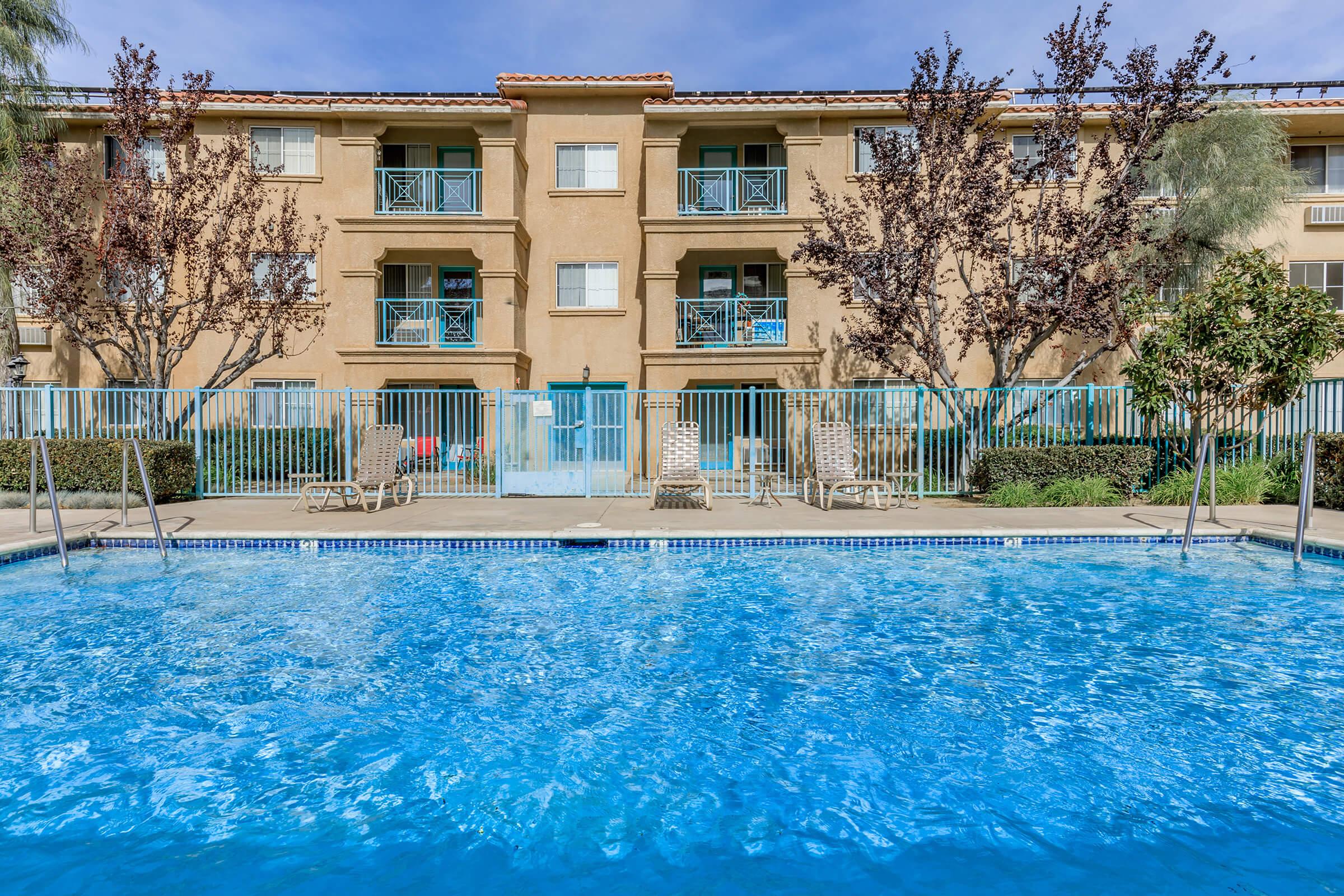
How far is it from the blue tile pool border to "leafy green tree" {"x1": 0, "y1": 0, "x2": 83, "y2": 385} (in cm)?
1232

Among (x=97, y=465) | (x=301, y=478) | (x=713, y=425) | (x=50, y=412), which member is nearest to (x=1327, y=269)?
(x=713, y=425)

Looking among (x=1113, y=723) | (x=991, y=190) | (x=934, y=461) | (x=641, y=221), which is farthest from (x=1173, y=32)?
(x=1113, y=723)

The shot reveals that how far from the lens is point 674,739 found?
403 cm

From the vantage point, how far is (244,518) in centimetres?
1057

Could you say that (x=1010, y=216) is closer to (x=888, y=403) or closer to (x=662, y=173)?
(x=888, y=403)

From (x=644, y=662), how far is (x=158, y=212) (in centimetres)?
1439

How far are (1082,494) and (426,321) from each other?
49.1 ft

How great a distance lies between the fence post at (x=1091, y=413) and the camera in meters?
13.0

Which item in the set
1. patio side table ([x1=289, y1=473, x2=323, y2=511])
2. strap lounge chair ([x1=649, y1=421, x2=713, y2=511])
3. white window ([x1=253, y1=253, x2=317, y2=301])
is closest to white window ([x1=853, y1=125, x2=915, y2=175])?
strap lounge chair ([x1=649, y1=421, x2=713, y2=511])

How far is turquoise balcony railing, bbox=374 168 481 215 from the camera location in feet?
62.8

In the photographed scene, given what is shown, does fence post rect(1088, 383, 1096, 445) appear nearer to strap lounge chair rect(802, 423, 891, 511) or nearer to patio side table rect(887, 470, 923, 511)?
patio side table rect(887, 470, 923, 511)

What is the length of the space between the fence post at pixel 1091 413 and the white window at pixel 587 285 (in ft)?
36.7

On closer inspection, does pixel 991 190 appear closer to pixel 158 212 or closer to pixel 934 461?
pixel 934 461

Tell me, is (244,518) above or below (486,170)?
below
